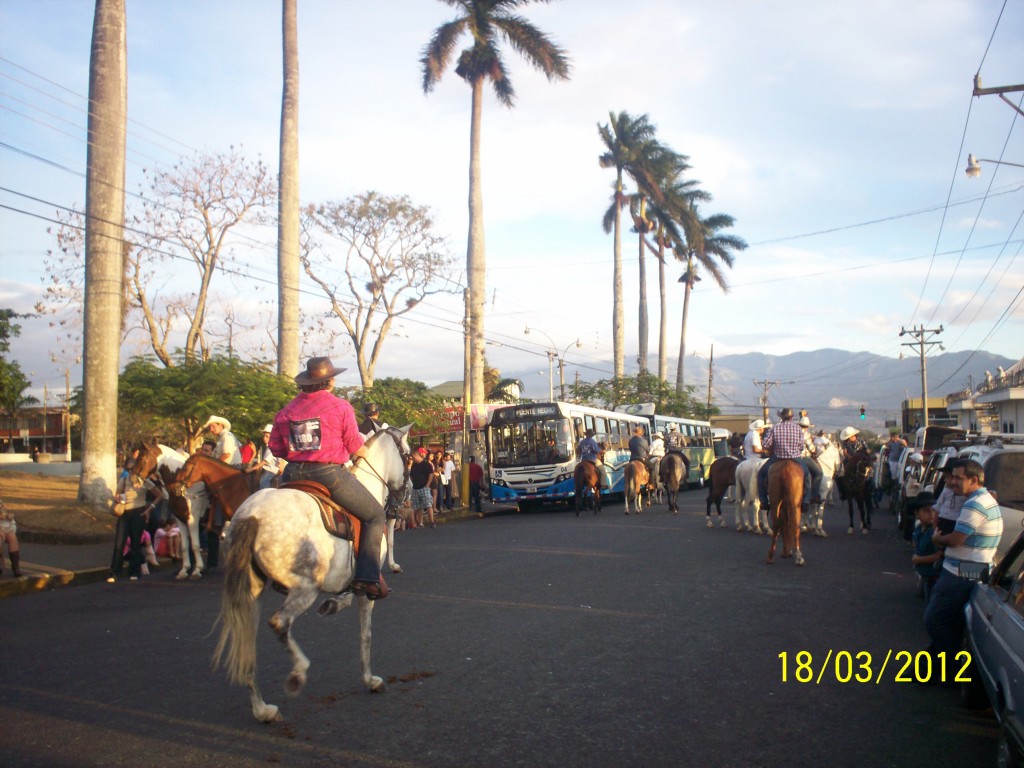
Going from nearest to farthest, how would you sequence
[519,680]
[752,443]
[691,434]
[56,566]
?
1. [519,680]
2. [56,566]
3. [752,443]
4. [691,434]

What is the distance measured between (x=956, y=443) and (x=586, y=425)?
14602 millimetres

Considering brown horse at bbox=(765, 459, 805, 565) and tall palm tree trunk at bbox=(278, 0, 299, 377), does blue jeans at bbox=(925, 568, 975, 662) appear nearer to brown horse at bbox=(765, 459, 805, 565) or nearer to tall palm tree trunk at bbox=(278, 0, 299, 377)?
brown horse at bbox=(765, 459, 805, 565)

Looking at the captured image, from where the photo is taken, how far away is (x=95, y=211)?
711 inches

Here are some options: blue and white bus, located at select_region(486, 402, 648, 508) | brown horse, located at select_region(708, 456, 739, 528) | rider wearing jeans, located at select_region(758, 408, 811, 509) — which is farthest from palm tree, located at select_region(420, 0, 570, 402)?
rider wearing jeans, located at select_region(758, 408, 811, 509)

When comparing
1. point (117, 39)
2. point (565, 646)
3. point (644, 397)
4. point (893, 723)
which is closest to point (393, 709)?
point (565, 646)

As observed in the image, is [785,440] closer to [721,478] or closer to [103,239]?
[721,478]

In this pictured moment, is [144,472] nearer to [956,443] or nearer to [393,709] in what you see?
[393,709]

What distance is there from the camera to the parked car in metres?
4.11

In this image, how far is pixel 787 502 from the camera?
42.2ft

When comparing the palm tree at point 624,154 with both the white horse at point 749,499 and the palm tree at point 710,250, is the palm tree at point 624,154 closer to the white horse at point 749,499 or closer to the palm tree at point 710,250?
the palm tree at point 710,250

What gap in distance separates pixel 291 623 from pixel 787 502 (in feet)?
29.0

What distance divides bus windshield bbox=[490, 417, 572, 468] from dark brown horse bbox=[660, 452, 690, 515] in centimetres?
322

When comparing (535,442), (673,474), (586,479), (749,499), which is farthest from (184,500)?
(535,442)

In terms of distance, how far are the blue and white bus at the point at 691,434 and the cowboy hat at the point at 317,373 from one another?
101ft
